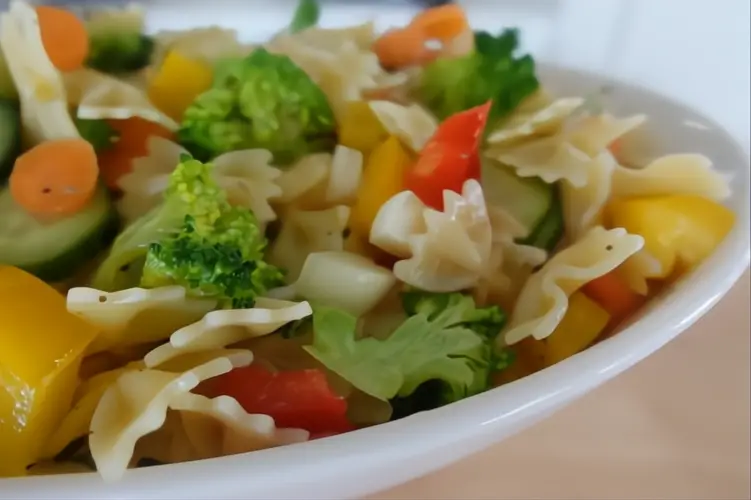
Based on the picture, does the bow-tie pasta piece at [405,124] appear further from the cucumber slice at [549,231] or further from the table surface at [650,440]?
the table surface at [650,440]

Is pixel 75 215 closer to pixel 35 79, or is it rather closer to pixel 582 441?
pixel 35 79

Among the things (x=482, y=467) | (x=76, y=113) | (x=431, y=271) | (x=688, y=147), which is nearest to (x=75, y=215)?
(x=76, y=113)

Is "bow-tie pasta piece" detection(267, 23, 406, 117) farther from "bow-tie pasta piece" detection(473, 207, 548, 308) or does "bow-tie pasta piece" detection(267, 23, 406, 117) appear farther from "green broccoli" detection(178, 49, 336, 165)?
"bow-tie pasta piece" detection(473, 207, 548, 308)

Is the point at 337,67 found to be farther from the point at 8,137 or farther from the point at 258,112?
the point at 8,137

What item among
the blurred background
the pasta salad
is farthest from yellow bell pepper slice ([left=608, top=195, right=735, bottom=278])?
the blurred background

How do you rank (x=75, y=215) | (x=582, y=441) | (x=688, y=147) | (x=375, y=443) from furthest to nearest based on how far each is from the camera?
1. (x=688, y=147)
2. (x=582, y=441)
3. (x=75, y=215)
4. (x=375, y=443)

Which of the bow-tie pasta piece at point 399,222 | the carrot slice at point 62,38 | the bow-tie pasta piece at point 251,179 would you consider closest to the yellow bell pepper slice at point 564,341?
the bow-tie pasta piece at point 399,222
